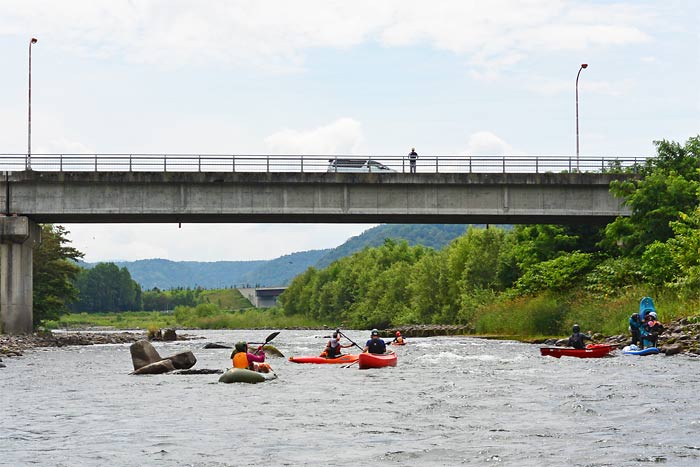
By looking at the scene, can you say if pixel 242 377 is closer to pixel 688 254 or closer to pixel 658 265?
pixel 688 254

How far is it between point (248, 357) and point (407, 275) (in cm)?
8642

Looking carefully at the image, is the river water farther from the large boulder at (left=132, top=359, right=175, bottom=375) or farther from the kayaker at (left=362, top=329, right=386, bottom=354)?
the kayaker at (left=362, top=329, right=386, bottom=354)

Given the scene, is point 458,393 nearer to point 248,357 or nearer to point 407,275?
point 248,357

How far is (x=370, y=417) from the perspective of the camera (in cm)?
2164

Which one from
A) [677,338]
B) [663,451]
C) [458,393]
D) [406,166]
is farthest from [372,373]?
[406,166]

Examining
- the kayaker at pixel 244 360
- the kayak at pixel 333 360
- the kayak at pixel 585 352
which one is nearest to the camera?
the kayaker at pixel 244 360

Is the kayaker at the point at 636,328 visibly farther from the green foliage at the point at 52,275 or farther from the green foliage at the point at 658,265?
the green foliage at the point at 52,275

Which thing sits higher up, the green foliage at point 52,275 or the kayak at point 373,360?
the green foliage at point 52,275

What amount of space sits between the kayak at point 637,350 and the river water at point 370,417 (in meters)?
0.84

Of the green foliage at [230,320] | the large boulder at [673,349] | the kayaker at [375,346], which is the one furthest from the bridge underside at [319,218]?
the green foliage at [230,320]

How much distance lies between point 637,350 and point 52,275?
145 ft

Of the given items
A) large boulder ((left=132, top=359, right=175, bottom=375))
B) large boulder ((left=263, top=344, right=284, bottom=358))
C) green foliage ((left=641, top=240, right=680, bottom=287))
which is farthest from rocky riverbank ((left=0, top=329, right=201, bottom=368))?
green foliage ((left=641, top=240, right=680, bottom=287))

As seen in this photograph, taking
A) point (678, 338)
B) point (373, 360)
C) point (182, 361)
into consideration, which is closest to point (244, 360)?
point (182, 361)

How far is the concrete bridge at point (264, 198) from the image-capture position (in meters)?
54.0
